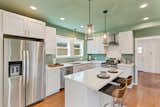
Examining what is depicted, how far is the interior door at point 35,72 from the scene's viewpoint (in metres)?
2.68

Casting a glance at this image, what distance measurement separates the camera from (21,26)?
8.52 feet

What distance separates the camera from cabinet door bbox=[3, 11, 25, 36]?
7.52ft

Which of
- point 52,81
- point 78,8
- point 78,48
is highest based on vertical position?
point 78,8

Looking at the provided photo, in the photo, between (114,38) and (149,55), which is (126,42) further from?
(149,55)

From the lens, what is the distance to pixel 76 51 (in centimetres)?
596

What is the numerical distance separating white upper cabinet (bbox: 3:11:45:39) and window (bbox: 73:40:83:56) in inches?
108

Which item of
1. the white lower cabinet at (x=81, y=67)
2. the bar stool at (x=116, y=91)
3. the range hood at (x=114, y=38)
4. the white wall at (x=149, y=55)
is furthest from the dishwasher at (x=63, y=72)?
the white wall at (x=149, y=55)

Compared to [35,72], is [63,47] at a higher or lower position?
higher

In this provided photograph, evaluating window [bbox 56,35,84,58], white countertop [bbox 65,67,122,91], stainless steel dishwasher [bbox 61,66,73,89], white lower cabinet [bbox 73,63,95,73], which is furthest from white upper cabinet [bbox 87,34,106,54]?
white countertop [bbox 65,67,122,91]

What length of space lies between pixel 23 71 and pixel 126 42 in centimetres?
413

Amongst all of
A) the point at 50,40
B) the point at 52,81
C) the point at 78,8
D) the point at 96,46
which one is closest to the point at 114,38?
the point at 96,46

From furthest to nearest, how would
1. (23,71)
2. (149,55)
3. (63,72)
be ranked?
(149,55)
(63,72)
(23,71)

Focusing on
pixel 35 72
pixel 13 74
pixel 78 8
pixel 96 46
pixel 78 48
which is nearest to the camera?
pixel 13 74

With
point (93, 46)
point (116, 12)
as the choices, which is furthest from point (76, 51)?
point (116, 12)
